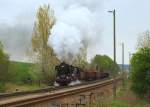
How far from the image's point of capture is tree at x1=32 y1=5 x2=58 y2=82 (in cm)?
6606

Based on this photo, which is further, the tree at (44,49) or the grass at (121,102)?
the tree at (44,49)

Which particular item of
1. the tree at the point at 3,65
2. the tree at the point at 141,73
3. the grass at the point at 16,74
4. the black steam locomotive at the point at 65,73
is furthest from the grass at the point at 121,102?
the grass at the point at 16,74

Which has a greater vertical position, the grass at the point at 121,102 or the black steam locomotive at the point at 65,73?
the black steam locomotive at the point at 65,73

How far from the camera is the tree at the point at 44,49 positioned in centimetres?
6606

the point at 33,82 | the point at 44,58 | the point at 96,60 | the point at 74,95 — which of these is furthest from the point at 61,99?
the point at 96,60

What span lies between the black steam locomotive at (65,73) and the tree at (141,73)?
64.0 ft

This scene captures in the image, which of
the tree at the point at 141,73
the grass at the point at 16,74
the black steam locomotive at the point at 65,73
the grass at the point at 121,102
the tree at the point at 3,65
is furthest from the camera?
the grass at the point at 16,74

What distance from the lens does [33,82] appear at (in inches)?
2899

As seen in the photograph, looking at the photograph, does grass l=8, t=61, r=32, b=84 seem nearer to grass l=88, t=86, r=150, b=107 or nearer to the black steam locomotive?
the black steam locomotive

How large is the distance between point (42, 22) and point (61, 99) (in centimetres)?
3882

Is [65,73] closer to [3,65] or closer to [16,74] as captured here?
[3,65]

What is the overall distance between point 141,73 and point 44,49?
29.8m

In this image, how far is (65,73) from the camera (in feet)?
193

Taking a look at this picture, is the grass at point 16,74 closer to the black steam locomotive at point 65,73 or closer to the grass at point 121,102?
the black steam locomotive at point 65,73
